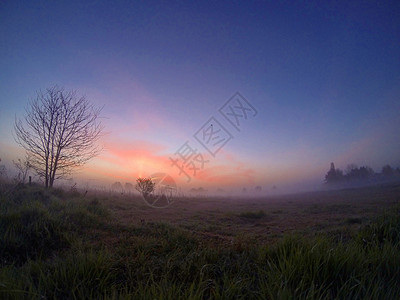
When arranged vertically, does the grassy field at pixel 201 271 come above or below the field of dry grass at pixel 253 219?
above

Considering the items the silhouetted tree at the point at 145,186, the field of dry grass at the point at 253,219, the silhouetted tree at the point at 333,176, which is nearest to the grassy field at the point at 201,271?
the field of dry grass at the point at 253,219

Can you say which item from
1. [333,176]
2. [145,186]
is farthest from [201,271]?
[333,176]

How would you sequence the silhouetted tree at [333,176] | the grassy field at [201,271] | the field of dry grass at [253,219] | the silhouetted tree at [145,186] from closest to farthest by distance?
the grassy field at [201,271] → the field of dry grass at [253,219] → the silhouetted tree at [145,186] → the silhouetted tree at [333,176]

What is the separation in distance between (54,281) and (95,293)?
0.52 metres

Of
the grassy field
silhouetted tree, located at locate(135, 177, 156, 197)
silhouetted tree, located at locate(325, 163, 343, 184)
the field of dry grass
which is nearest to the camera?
the grassy field

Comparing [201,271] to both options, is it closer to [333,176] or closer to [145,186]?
[145,186]

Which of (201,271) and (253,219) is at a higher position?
(201,271)

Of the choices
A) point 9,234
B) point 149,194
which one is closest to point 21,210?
point 9,234

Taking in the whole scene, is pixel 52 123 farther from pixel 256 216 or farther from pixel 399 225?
pixel 399 225

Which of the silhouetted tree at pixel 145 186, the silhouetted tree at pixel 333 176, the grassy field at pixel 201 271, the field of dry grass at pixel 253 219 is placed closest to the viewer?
the grassy field at pixel 201 271

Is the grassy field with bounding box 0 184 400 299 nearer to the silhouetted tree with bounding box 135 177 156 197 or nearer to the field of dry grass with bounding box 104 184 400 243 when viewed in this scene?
the field of dry grass with bounding box 104 184 400 243

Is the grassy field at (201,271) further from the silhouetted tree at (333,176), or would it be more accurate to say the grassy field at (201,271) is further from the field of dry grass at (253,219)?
the silhouetted tree at (333,176)

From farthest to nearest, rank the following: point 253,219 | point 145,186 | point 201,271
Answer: point 145,186
point 253,219
point 201,271

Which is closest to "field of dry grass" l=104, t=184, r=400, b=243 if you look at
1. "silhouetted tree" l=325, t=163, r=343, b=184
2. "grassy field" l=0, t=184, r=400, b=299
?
"grassy field" l=0, t=184, r=400, b=299
